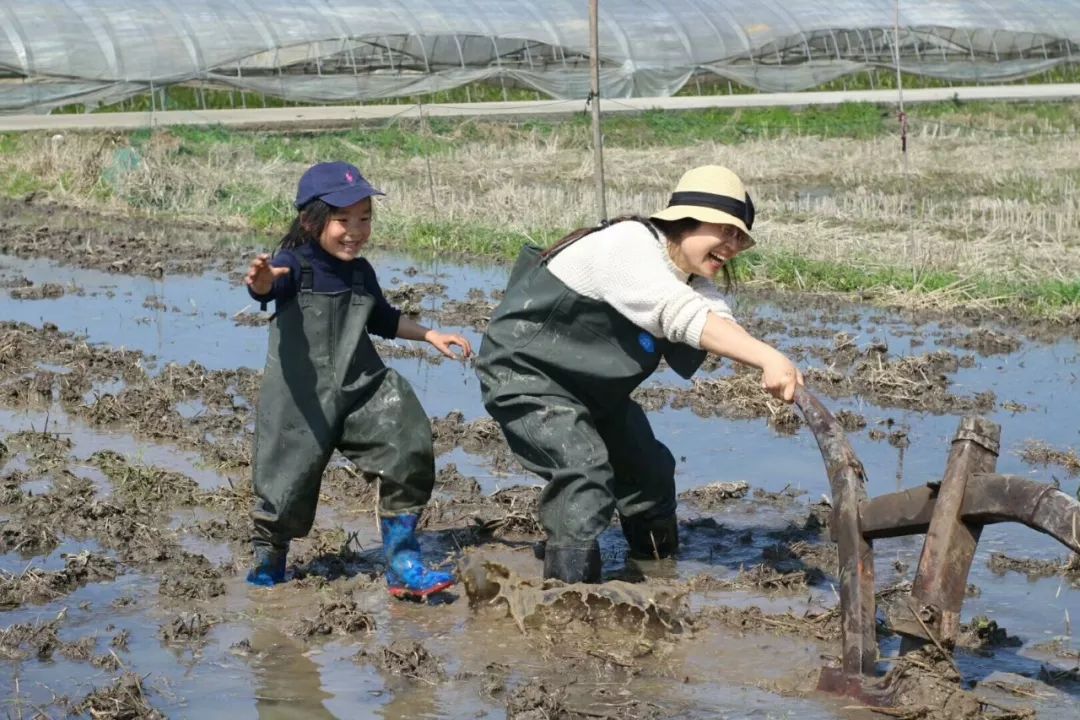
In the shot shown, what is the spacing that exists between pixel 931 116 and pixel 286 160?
35.9ft

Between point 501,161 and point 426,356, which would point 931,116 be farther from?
point 426,356

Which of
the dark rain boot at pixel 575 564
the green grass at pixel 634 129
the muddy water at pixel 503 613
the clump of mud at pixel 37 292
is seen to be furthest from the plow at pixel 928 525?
the green grass at pixel 634 129

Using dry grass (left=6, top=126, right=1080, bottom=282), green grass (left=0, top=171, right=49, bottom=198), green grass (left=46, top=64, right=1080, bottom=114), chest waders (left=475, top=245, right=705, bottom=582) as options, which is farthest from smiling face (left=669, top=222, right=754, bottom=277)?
green grass (left=46, top=64, right=1080, bottom=114)

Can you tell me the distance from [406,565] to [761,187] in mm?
11985

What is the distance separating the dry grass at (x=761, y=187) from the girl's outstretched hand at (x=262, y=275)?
248 inches

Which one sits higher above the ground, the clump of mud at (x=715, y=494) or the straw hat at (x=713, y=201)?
the straw hat at (x=713, y=201)

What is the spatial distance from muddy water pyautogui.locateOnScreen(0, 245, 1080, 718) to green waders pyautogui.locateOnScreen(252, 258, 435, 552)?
29 cm

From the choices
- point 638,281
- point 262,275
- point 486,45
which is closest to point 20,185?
point 262,275

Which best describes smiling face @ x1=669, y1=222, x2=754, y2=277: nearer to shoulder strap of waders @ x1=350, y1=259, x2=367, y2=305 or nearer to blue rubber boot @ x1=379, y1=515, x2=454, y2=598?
shoulder strap of waders @ x1=350, y1=259, x2=367, y2=305

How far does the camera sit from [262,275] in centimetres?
425

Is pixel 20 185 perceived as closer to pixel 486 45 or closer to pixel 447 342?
pixel 447 342

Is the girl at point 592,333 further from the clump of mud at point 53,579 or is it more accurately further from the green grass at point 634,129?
the green grass at point 634,129

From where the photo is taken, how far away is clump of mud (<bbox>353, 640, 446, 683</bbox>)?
3963mm

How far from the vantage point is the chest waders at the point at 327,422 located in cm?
453
